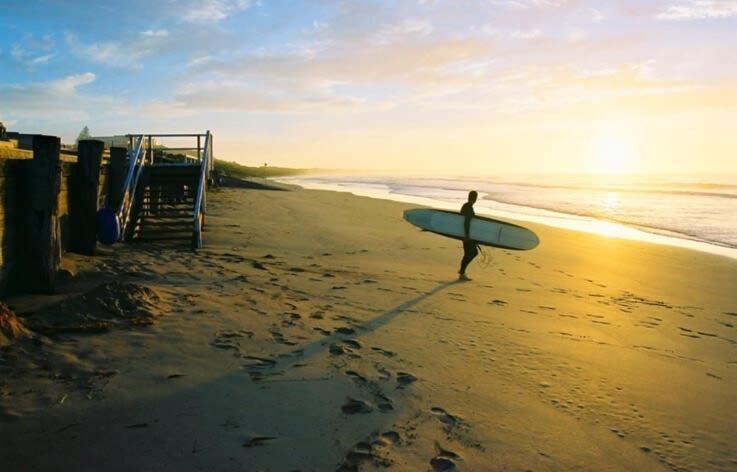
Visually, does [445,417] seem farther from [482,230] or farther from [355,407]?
[482,230]

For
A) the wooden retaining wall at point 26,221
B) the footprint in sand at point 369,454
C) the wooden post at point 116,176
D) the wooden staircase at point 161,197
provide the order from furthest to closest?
the wooden staircase at point 161,197, the wooden post at point 116,176, the wooden retaining wall at point 26,221, the footprint in sand at point 369,454

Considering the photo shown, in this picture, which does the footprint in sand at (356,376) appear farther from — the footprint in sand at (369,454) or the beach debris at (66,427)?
the beach debris at (66,427)

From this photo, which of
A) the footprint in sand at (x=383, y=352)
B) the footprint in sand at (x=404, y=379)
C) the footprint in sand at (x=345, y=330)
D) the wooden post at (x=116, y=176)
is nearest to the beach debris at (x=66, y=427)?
the footprint in sand at (x=404, y=379)

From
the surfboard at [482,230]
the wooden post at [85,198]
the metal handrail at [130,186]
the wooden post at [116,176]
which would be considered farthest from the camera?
the wooden post at [116,176]

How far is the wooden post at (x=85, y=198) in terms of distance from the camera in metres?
8.44

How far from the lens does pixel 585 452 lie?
369 cm

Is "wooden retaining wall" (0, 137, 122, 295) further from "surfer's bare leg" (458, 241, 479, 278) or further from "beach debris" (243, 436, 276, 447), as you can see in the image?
"surfer's bare leg" (458, 241, 479, 278)

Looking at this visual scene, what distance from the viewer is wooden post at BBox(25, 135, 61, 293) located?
626cm

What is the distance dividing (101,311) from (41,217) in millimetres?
1753

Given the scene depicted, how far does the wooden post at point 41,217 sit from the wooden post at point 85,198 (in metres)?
2.14

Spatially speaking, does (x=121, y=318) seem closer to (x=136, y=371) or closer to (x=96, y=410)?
(x=136, y=371)

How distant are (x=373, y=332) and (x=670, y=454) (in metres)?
2.98

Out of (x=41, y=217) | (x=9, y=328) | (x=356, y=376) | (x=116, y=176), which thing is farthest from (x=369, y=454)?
(x=116, y=176)

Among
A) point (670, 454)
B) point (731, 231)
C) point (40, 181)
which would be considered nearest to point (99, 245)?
point (40, 181)
